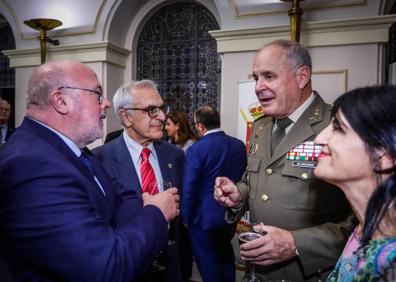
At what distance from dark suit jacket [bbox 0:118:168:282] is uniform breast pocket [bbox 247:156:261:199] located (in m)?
0.75

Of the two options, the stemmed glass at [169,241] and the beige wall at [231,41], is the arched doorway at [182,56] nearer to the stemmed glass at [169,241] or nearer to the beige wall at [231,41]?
the beige wall at [231,41]

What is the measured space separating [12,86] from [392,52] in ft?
21.2

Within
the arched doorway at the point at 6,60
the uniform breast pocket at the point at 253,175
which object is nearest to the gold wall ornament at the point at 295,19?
the uniform breast pocket at the point at 253,175

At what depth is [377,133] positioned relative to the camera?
94 centimetres

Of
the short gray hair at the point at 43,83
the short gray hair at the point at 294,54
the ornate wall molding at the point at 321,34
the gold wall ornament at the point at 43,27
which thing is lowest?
the short gray hair at the point at 43,83

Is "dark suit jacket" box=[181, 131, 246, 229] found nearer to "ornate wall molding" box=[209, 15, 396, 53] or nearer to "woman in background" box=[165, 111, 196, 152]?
"woman in background" box=[165, 111, 196, 152]

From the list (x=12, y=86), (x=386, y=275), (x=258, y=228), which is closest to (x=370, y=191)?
(x=386, y=275)

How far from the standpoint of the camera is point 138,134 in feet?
7.48

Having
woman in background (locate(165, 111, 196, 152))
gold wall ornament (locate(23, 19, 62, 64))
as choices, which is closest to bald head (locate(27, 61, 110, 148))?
woman in background (locate(165, 111, 196, 152))

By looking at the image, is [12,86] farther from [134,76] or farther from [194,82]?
[194,82]

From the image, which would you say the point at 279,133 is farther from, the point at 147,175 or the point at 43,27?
the point at 43,27

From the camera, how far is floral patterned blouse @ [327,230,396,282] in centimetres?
86

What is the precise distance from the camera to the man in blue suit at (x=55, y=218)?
1.09 m

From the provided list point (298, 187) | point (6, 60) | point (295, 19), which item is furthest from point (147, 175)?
point (6, 60)
